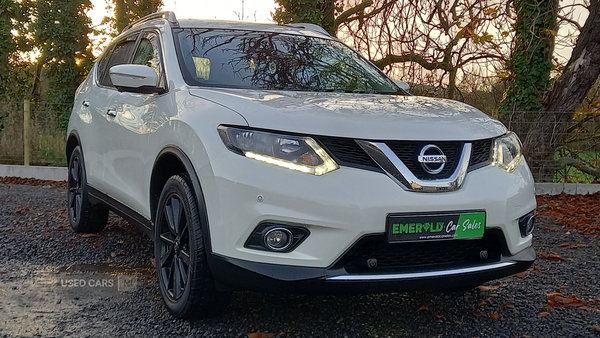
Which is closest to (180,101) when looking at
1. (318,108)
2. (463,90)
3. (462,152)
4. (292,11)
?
(318,108)

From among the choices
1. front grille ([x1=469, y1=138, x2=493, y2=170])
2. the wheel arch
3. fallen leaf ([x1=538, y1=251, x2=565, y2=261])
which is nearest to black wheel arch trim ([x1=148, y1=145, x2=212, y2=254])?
front grille ([x1=469, y1=138, x2=493, y2=170])

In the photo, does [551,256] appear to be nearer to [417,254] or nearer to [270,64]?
[417,254]

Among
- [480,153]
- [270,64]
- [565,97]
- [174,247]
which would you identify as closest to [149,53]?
[270,64]

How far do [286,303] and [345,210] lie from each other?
1.18m

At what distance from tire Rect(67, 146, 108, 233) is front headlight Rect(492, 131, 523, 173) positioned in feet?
11.3

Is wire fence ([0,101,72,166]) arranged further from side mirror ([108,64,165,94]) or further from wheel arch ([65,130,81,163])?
side mirror ([108,64,165,94])

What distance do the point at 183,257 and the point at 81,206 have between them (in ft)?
8.22

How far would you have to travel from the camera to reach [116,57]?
508 cm

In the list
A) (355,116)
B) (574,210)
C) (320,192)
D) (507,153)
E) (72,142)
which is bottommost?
(574,210)

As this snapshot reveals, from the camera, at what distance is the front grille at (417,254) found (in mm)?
2723

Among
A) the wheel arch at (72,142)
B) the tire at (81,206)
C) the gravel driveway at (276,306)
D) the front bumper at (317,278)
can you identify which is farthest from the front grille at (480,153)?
the wheel arch at (72,142)

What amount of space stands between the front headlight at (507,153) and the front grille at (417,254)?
1.32 ft

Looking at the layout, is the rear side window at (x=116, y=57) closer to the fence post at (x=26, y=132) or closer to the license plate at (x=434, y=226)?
the license plate at (x=434, y=226)

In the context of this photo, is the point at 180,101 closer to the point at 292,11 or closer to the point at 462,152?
the point at 462,152
